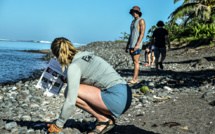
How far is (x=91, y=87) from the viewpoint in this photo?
9.12 ft

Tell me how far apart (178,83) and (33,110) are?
12.3 ft

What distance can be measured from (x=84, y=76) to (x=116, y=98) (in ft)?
1.58

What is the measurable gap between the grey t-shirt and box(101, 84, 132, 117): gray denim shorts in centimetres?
7

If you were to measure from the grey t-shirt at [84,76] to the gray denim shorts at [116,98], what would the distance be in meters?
0.07

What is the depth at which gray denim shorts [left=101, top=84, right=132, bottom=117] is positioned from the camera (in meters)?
2.71

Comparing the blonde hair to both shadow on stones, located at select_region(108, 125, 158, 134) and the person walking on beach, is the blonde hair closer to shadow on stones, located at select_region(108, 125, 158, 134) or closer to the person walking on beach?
the person walking on beach

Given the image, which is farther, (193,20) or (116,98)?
(193,20)

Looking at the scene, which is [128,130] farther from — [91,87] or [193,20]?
[193,20]

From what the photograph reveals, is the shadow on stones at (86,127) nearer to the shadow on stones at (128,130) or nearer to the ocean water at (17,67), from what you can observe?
the shadow on stones at (128,130)

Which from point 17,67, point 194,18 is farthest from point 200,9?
point 17,67

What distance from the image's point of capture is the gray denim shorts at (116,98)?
2707 millimetres

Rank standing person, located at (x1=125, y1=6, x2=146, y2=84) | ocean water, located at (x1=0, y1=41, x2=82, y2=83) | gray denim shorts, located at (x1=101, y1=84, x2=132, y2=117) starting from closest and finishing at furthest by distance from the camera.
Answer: gray denim shorts, located at (x1=101, y1=84, x2=132, y2=117) → standing person, located at (x1=125, y1=6, x2=146, y2=84) → ocean water, located at (x1=0, y1=41, x2=82, y2=83)

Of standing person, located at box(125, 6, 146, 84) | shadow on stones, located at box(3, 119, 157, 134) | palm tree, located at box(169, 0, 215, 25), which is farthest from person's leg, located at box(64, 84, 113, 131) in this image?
palm tree, located at box(169, 0, 215, 25)

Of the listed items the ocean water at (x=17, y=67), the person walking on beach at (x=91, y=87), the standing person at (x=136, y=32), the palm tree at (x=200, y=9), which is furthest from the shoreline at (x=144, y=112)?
the palm tree at (x=200, y=9)
